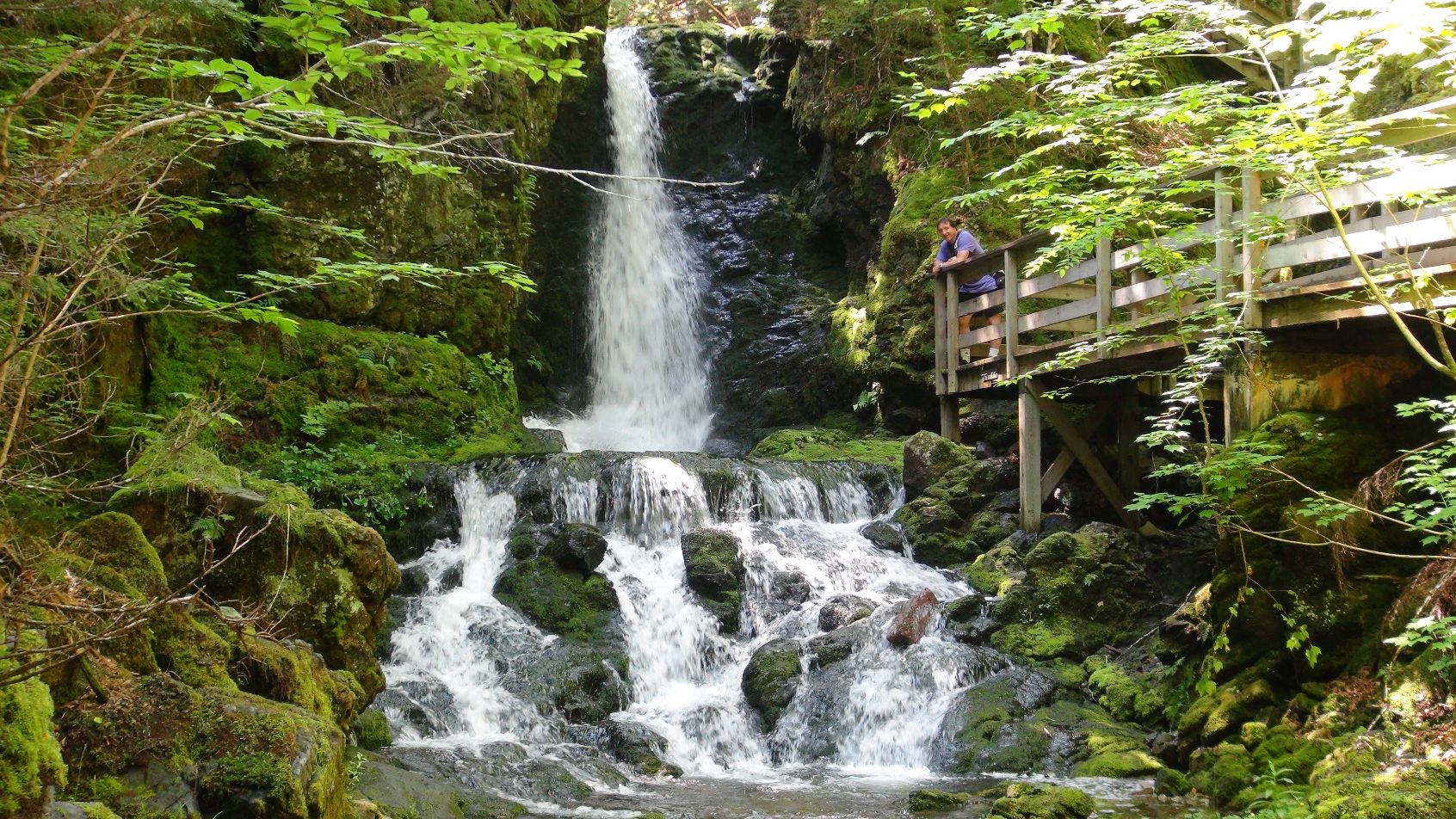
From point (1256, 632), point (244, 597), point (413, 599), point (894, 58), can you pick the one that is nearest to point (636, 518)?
point (413, 599)

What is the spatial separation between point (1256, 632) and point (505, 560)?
715cm

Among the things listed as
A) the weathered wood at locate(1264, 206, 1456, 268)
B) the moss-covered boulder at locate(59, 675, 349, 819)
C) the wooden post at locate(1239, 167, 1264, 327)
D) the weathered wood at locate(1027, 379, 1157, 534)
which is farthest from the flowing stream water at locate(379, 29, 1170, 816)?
the weathered wood at locate(1264, 206, 1456, 268)

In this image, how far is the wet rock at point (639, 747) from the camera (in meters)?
7.46

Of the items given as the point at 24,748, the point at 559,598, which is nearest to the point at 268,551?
the point at 24,748

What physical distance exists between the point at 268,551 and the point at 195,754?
242 cm

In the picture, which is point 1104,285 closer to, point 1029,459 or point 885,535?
point 1029,459

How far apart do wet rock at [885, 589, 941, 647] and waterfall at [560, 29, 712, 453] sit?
7797 millimetres

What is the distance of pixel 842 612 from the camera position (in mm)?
9656

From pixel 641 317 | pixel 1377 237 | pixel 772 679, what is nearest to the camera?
pixel 1377 237

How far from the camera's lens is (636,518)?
37.1ft

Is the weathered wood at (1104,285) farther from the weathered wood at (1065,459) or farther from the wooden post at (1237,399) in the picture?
the weathered wood at (1065,459)

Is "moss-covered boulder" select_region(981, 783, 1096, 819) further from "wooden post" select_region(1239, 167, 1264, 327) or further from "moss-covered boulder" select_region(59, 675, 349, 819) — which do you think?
"moss-covered boulder" select_region(59, 675, 349, 819)

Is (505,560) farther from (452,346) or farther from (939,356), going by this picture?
(939,356)

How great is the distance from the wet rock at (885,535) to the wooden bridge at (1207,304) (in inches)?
56.7
